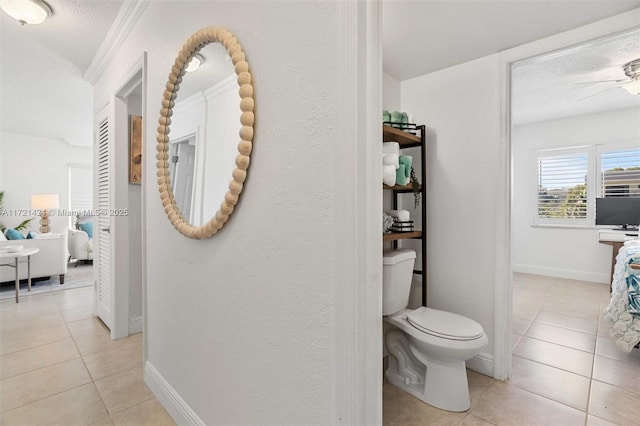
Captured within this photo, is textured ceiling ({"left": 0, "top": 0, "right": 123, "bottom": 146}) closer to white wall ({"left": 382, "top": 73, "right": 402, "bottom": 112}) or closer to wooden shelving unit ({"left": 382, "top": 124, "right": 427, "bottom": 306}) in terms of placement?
white wall ({"left": 382, "top": 73, "right": 402, "bottom": 112})

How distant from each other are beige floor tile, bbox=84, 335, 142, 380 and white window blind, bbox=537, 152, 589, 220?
5490 mm

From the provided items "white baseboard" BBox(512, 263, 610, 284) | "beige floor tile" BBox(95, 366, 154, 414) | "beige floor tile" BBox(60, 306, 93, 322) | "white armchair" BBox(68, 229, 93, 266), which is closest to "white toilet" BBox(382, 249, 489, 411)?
"beige floor tile" BBox(95, 366, 154, 414)

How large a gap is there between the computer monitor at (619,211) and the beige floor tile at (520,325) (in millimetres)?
2390

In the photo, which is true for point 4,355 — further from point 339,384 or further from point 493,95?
point 493,95

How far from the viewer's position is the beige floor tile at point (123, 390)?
1696 mm

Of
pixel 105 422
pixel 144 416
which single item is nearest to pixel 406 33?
pixel 144 416

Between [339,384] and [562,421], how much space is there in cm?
156

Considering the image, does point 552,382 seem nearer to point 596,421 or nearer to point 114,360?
point 596,421

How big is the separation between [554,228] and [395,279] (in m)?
4.12

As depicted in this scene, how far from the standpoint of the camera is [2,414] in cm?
161

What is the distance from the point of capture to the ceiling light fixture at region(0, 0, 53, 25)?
1.83 metres

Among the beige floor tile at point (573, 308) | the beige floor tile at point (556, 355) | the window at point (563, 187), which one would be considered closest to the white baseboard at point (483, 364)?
the beige floor tile at point (556, 355)

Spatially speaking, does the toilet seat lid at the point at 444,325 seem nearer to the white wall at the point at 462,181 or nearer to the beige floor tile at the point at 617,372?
the white wall at the point at 462,181

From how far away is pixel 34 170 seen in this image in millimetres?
5742
